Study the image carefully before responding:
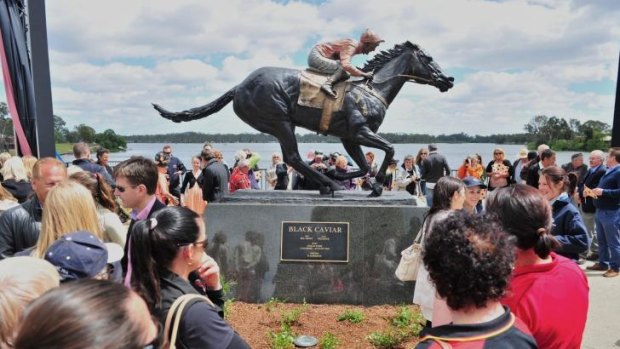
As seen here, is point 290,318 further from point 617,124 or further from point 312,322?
point 617,124

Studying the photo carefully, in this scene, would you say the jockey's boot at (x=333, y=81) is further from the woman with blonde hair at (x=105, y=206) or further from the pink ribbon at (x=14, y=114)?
the pink ribbon at (x=14, y=114)

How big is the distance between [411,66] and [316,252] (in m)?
2.82

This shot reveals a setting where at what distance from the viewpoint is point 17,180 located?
203 inches

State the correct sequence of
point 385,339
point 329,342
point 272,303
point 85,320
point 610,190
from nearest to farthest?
1. point 85,320
2. point 329,342
3. point 385,339
4. point 272,303
5. point 610,190

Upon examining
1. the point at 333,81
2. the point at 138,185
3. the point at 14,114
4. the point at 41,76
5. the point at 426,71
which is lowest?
the point at 138,185

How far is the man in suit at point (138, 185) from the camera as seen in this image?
3.07 m

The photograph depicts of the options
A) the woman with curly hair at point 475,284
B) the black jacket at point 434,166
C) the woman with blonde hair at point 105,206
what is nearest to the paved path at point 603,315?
the woman with curly hair at point 475,284

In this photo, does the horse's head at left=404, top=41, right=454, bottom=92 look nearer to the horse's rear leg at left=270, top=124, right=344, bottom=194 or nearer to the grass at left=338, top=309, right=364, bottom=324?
the horse's rear leg at left=270, top=124, right=344, bottom=194

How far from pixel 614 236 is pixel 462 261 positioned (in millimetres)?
6368

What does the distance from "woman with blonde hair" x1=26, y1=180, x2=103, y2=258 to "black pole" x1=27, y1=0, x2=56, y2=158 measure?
868 centimetres

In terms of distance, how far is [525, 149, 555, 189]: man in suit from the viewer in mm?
7430

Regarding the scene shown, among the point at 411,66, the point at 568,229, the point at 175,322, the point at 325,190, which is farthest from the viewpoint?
the point at 411,66

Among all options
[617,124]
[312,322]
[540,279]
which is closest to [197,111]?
[312,322]

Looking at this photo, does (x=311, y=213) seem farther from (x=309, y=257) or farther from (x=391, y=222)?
(x=391, y=222)
